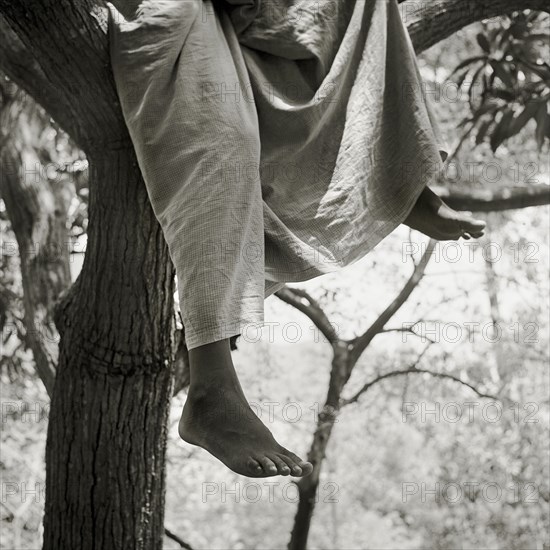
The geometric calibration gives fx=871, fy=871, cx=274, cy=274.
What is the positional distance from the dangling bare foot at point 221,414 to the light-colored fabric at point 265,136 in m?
0.08

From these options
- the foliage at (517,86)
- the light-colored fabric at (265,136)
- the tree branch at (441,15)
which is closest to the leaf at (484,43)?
the foliage at (517,86)

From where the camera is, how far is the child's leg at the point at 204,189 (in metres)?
1.53

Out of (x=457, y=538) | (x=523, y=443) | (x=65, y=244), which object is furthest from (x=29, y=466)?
(x=457, y=538)

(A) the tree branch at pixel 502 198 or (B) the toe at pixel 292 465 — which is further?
(A) the tree branch at pixel 502 198

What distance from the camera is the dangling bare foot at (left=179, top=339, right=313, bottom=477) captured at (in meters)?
1.56

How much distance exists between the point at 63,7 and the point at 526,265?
4.57 metres

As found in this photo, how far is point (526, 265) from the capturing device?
5746 millimetres

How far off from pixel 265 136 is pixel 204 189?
347mm

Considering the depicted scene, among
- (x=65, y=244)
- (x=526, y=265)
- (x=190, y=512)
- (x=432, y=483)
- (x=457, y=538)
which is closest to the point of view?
(x=65, y=244)

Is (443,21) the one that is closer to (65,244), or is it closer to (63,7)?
(63,7)

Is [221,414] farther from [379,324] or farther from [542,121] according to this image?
[379,324]

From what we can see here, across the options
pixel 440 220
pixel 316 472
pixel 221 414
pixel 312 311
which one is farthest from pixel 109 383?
pixel 316 472

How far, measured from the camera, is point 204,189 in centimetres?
160

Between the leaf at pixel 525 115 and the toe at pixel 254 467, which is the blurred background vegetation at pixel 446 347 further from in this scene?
the toe at pixel 254 467
